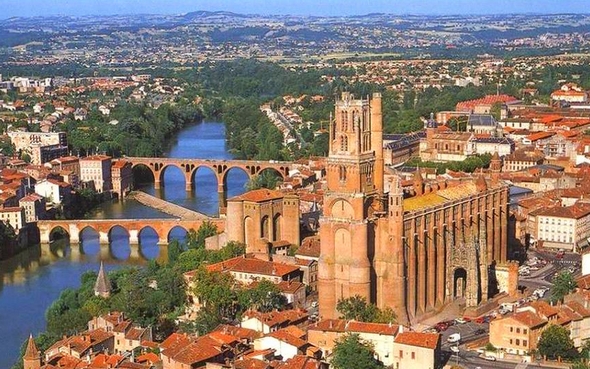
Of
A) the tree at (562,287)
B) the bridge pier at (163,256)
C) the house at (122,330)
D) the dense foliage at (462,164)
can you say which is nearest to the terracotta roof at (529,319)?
the tree at (562,287)

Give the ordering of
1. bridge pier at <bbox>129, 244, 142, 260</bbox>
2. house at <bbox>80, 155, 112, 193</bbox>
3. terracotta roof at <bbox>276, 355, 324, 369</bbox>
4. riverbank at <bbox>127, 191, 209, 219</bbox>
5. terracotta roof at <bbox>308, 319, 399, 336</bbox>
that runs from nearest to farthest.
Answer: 1. terracotta roof at <bbox>276, 355, 324, 369</bbox>
2. terracotta roof at <bbox>308, 319, 399, 336</bbox>
3. bridge pier at <bbox>129, 244, 142, 260</bbox>
4. riverbank at <bbox>127, 191, 209, 219</bbox>
5. house at <bbox>80, 155, 112, 193</bbox>

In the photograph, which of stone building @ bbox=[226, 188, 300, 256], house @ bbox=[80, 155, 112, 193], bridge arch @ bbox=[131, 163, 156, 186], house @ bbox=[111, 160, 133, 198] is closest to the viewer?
stone building @ bbox=[226, 188, 300, 256]

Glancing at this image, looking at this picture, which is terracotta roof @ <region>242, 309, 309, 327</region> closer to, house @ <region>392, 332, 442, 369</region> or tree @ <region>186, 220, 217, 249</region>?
house @ <region>392, 332, 442, 369</region>

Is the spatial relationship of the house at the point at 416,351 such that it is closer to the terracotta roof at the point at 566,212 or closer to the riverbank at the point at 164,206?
the terracotta roof at the point at 566,212

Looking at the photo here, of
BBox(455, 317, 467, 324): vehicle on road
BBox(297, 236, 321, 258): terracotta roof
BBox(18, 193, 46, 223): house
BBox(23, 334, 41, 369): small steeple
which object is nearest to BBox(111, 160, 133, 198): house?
BBox(18, 193, 46, 223): house

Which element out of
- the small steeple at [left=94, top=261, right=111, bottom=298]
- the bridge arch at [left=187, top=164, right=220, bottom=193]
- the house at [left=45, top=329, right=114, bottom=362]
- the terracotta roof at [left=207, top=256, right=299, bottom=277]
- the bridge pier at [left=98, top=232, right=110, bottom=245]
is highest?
the terracotta roof at [left=207, top=256, right=299, bottom=277]

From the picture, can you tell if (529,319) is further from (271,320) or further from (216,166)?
(216,166)

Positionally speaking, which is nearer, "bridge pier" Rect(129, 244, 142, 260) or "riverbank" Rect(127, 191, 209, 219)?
"bridge pier" Rect(129, 244, 142, 260)
